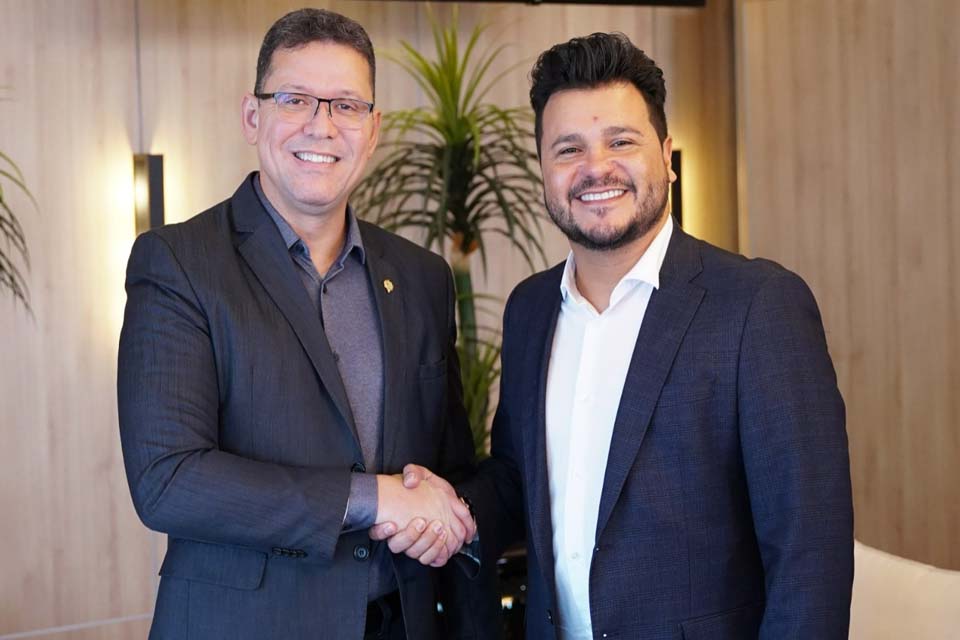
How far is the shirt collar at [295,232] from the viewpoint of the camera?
2.20 meters

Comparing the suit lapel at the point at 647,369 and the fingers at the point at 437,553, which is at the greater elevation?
the suit lapel at the point at 647,369

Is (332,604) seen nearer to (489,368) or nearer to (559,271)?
(559,271)

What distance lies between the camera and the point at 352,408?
2150mm

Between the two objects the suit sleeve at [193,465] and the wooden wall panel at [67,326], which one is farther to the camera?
the wooden wall panel at [67,326]

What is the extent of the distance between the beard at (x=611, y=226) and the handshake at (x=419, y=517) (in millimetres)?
560

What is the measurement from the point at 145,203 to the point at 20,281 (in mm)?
541

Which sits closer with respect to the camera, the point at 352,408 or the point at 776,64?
the point at 352,408

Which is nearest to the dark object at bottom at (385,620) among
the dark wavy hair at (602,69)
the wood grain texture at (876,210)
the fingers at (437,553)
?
the fingers at (437,553)

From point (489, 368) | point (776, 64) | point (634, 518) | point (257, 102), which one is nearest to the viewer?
point (634, 518)

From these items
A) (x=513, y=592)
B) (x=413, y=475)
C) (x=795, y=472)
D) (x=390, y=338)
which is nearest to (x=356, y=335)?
(x=390, y=338)

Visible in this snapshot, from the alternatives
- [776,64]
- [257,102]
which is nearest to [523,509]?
[257,102]

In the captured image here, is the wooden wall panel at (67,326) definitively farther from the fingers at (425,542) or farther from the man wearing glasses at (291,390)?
the fingers at (425,542)

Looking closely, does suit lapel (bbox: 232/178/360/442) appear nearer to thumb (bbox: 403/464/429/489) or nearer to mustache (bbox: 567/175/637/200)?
thumb (bbox: 403/464/429/489)

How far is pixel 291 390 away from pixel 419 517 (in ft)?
1.12
